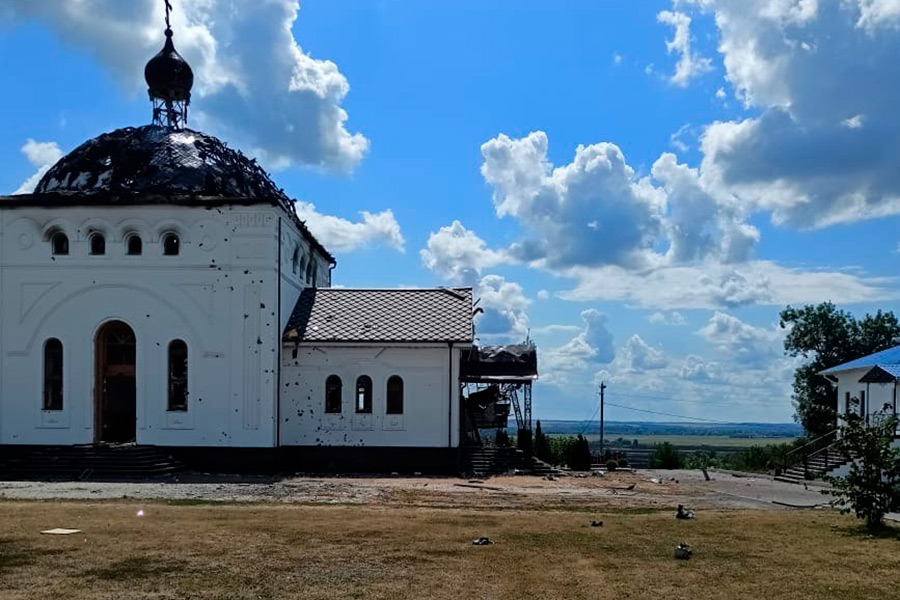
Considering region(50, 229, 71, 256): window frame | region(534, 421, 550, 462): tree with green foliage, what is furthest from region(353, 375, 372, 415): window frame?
region(50, 229, 71, 256): window frame

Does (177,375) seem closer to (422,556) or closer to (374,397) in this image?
(374,397)

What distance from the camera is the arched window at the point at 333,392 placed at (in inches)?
1137

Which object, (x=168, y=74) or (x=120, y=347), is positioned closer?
(x=120, y=347)

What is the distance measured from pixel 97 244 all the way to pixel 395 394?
1087cm

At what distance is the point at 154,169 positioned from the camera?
28906mm

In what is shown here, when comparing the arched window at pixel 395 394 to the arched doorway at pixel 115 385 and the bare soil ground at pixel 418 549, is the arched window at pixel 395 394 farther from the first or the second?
the bare soil ground at pixel 418 549

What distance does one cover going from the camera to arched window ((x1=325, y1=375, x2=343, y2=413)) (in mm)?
28891

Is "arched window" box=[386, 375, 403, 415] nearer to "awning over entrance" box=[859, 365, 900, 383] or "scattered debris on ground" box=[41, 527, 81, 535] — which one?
"awning over entrance" box=[859, 365, 900, 383]

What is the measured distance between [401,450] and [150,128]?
14.7 m

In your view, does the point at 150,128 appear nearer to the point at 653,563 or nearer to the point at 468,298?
the point at 468,298

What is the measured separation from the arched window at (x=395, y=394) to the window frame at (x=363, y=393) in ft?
2.10

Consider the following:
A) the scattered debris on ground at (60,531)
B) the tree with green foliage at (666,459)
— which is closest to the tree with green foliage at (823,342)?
the tree with green foliage at (666,459)

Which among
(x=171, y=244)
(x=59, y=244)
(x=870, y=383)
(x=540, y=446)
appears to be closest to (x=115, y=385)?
(x=59, y=244)

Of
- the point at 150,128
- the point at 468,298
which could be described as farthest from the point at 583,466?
the point at 150,128
